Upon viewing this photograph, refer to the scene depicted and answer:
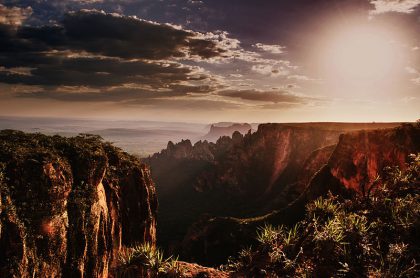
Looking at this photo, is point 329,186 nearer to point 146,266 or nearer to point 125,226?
point 125,226

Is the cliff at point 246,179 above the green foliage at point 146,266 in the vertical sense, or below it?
below

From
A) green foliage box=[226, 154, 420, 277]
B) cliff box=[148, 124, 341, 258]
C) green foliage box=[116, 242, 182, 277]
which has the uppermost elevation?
green foliage box=[226, 154, 420, 277]

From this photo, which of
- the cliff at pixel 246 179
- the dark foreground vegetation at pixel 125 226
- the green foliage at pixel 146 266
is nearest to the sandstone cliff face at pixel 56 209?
the dark foreground vegetation at pixel 125 226

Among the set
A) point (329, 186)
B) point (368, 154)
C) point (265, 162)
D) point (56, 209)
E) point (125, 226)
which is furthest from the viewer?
point (265, 162)

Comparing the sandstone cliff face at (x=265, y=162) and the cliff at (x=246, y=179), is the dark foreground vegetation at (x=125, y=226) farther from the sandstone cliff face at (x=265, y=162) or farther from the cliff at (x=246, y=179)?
the sandstone cliff face at (x=265, y=162)

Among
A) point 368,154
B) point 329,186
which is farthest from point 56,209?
point 329,186

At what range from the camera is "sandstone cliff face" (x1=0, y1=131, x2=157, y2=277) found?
2361cm

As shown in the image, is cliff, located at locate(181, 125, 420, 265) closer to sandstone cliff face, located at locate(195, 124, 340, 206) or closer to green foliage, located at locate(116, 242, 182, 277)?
sandstone cliff face, located at locate(195, 124, 340, 206)

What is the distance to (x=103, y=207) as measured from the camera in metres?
35.1

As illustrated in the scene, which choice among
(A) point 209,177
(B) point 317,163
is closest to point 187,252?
(B) point 317,163

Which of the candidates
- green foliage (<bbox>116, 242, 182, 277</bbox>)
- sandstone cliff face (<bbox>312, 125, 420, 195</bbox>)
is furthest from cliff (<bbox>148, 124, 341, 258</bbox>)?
green foliage (<bbox>116, 242, 182, 277</bbox>)

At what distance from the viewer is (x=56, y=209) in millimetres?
26703

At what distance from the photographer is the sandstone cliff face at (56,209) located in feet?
77.5

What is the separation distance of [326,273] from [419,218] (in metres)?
5.30
